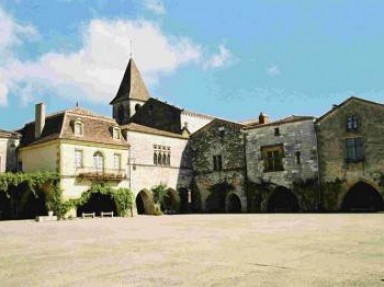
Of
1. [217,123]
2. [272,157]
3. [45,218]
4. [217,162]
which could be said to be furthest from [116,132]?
[272,157]

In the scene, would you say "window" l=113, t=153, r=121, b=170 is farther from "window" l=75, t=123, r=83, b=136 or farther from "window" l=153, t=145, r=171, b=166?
"window" l=153, t=145, r=171, b=166

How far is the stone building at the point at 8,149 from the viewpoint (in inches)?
1225

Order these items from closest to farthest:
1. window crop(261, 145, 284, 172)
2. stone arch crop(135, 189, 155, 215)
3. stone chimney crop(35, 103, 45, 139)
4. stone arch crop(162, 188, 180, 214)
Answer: stone chimney crop(35, 103, 45, 139)
window crop(261, 145, 284, 172)
stone arch crop(135, 189, 155, 215)
stone arch crop(162, 188, 180, 214)

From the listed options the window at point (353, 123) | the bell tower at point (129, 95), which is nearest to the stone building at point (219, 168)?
the window at point (353, 123)

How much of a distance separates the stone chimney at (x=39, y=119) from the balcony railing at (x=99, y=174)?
182 inches

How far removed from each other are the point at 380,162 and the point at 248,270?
23.0 meters

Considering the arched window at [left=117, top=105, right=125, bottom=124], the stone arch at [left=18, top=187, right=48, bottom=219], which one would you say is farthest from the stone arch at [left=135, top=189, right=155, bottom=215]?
the arched window at [left=117, top=105, right=125, bottom=124]

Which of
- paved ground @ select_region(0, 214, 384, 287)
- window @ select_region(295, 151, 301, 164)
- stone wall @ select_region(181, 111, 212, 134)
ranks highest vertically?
stone wall @ select_region(181, 111, 212, 134)

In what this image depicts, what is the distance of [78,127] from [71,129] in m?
0.53

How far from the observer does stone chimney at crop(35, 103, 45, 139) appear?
A: 1220 inches

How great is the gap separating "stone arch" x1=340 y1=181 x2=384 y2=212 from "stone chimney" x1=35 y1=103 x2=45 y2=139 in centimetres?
2137

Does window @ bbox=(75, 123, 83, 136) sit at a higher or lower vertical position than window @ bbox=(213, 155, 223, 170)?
higher

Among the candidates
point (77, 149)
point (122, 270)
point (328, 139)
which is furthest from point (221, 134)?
point (122, 270)

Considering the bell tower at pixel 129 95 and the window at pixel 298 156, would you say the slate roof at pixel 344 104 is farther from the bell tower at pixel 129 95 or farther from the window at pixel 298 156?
the bell tower at pixel 129 95
